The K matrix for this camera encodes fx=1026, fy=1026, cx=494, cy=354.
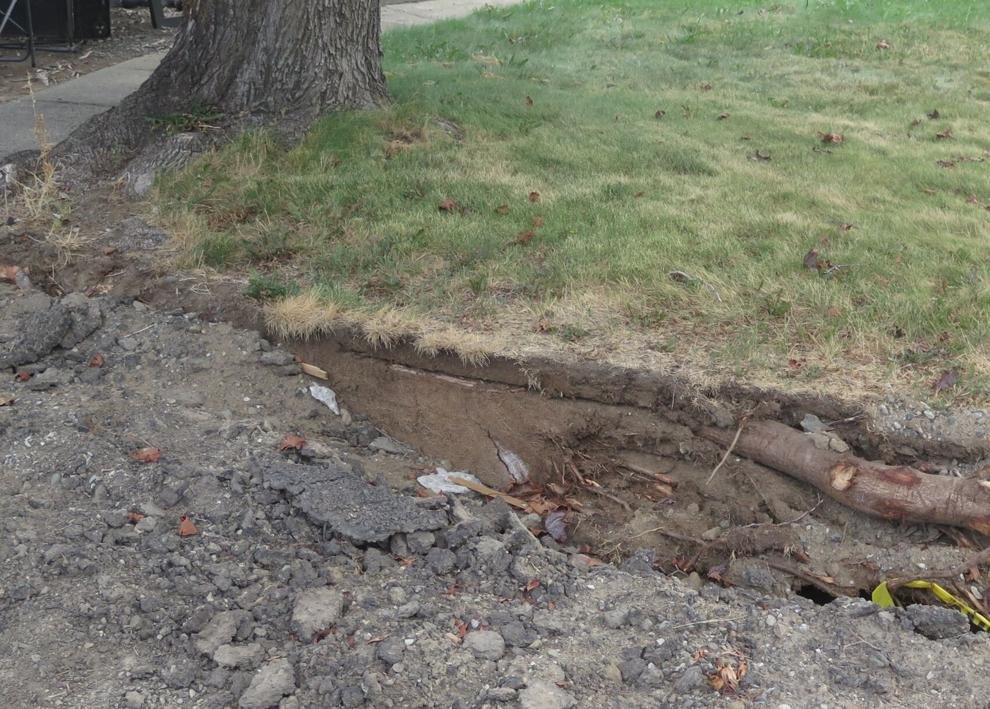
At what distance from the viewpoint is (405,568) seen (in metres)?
3.54

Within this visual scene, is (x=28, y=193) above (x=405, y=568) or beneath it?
above

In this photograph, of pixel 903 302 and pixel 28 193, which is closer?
pixel 903 302

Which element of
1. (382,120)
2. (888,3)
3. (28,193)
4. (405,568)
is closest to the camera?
(405,568)

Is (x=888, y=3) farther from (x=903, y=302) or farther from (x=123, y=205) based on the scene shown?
(x=123, y=205)

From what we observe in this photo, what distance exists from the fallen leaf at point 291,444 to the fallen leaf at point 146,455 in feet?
1.56

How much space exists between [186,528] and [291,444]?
670mm

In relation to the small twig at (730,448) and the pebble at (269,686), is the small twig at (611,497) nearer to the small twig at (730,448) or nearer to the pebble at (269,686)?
the small twig at (730,448)

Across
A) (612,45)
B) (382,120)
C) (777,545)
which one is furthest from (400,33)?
(777,545)

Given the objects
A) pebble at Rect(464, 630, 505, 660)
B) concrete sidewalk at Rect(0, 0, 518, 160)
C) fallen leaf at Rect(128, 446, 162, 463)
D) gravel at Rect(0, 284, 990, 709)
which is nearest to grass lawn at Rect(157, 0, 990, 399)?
gravel at Rect(0, 284, 990, 709)

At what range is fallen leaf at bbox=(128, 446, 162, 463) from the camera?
395 cm

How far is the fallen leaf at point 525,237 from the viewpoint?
550 cm

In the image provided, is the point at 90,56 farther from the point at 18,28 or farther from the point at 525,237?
the point at 525,237

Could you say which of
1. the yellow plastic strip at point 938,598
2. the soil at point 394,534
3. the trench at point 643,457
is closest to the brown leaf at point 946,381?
the soil at point 394,534

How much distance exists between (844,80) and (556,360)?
5.51m
